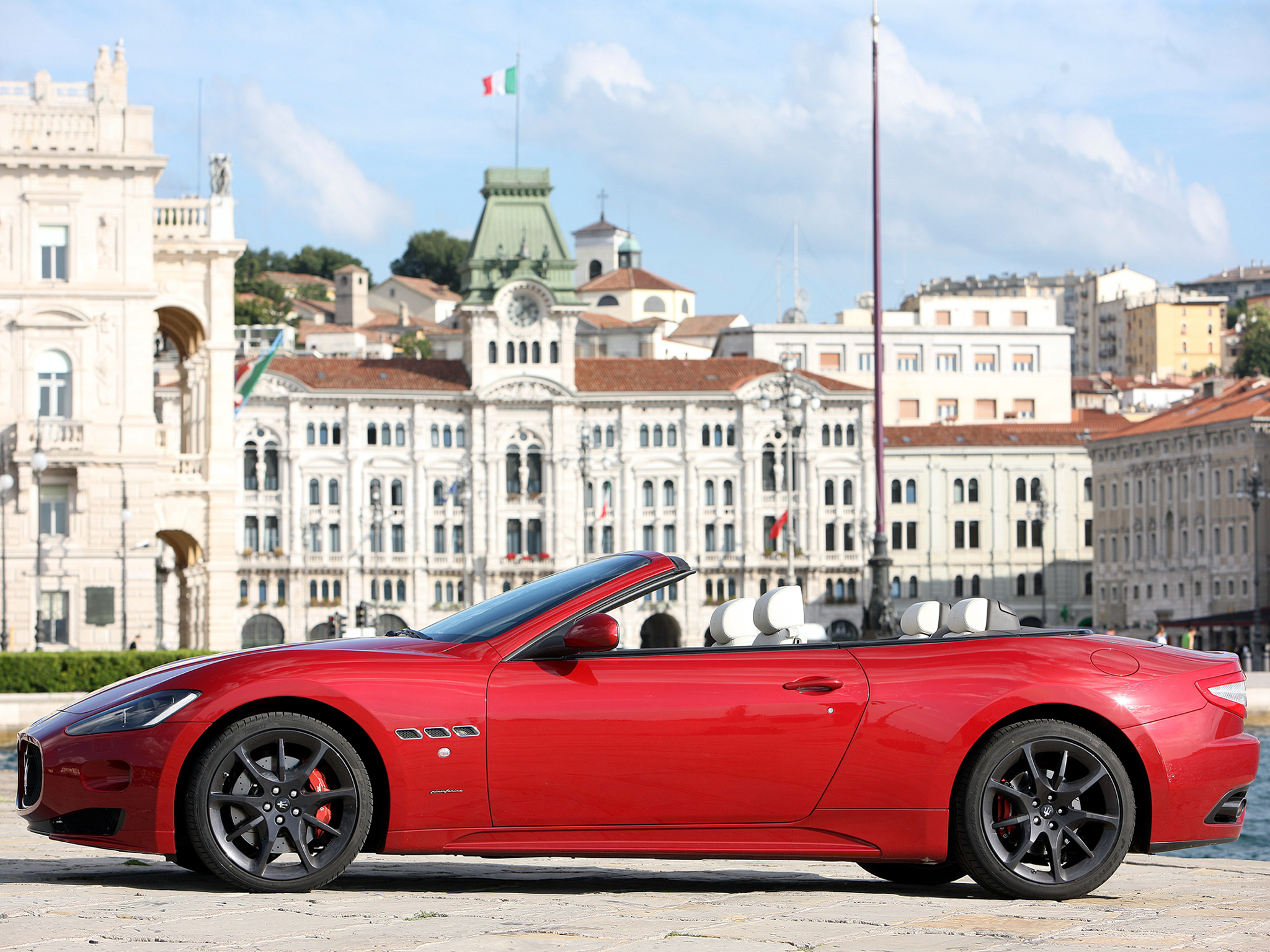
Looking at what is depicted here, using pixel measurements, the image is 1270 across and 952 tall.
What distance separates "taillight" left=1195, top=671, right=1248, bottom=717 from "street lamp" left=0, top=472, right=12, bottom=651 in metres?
38.2

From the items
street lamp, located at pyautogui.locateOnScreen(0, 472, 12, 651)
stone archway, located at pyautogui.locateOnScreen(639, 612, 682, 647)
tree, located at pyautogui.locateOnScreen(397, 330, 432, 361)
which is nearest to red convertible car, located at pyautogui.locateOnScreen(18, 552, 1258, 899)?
street lamp, located at pyautogui.locateOnScreen(0, 472, 12, 651)

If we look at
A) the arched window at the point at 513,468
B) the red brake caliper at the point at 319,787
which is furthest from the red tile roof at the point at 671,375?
the red brake caliper at the point at 319,787

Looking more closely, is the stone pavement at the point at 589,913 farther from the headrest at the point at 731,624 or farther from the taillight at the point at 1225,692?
the headrest at the point at 731,624

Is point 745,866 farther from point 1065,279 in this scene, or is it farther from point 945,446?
point 1065,279

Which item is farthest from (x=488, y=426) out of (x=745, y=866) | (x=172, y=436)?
(x=745, y=866)

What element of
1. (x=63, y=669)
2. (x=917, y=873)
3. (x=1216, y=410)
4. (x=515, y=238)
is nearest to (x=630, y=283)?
(x=515, y=238)

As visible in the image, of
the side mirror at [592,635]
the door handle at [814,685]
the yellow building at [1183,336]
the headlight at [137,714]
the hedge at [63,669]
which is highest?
the yellow building at [1183,336]

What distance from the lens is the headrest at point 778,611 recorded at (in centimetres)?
792

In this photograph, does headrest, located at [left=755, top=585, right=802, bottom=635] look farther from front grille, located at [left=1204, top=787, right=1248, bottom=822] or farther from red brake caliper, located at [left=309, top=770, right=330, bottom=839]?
red brake caliper, located at [left=309, top=770, right=330, bottom=839]

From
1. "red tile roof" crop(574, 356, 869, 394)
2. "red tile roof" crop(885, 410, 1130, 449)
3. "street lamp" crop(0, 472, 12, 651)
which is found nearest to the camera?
"street lamp" crop(0, 472, 12, 651)

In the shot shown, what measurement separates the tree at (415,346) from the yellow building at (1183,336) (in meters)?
71.8

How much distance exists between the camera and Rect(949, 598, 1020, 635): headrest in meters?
7.82

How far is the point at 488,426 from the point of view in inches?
3706

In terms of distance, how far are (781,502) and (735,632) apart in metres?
88.7
